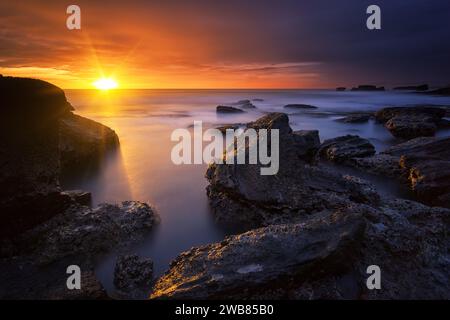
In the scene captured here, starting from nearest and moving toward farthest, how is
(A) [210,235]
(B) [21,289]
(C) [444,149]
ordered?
1. (B) [21,289]
2. (A) [210,235]
3. (C) [444,149]

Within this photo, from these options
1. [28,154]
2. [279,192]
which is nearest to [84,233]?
[28,154]

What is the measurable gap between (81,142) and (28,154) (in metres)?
6.13

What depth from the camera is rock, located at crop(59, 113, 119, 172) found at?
1063cm

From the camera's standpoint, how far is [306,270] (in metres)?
3.71

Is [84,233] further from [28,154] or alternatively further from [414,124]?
[414,124]

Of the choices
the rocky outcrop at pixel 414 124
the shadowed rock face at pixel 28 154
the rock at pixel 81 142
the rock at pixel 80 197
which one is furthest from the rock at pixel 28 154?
the rocky outcrop at pixel 414 124

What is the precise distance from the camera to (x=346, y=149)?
37.8 feet

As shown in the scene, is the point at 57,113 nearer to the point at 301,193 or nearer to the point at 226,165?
the point at 226,165

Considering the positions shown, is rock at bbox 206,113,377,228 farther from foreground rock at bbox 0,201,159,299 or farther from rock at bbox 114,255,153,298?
rock at bbox 114,255,153,298

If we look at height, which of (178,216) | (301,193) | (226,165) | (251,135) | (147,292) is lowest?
(147,292)

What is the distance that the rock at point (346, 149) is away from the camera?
440 inches
